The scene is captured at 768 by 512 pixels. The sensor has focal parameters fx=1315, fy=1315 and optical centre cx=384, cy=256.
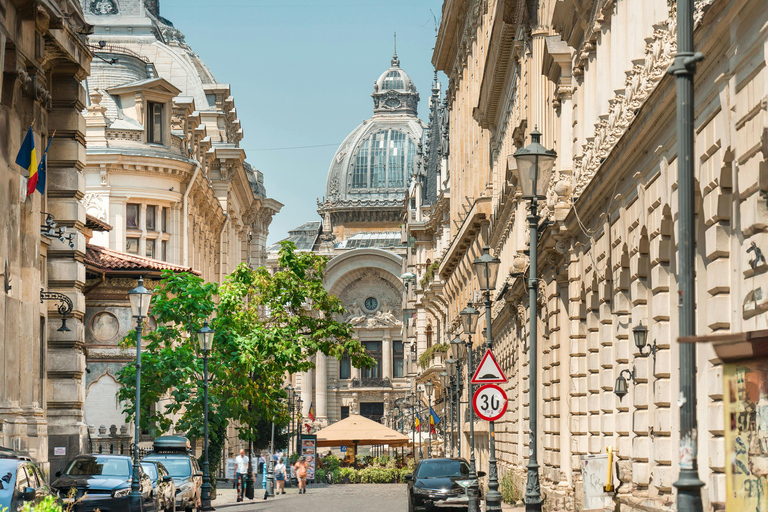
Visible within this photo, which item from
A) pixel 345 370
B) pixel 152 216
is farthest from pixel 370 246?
pixel 152 216

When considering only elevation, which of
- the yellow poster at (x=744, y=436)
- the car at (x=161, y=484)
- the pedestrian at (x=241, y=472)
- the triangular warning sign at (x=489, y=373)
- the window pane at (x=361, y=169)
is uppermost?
the window pane at (x=361, y=169)

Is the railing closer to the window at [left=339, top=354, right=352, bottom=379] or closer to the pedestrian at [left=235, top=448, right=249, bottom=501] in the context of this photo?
the window at [left=339, top=354, right=352, bottom=379]

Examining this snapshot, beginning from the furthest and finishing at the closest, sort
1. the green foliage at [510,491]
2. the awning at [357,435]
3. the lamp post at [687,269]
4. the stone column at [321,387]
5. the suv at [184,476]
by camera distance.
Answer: the stone column at [321,387]
the awning at [357,435]
the green foliage at [510,491]
the suv at [184,476]
the lamp post at [687,269]

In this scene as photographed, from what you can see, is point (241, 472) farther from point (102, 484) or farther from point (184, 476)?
point (102, 484)

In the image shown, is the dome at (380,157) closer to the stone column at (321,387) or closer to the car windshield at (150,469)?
the stone column at (321,387)

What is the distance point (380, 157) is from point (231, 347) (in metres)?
106

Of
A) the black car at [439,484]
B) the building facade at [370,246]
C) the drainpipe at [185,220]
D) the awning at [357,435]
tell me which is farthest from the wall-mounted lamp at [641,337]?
the building facade at [370,246]

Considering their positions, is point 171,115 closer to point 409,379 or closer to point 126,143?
point 126,143

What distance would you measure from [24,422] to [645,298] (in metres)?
12.5

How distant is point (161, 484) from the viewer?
28188mm

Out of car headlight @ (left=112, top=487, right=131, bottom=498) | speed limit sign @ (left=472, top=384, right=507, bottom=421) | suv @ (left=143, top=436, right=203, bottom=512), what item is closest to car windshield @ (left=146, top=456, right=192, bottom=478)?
suv @ (left=143, top=436, right=203, bottom=512)

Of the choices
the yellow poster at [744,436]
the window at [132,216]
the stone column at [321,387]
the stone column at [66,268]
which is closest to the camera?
the yellow poster at [744,436]

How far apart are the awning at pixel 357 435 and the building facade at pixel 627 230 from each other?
2518 cm

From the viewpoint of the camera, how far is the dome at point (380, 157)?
143 metres
